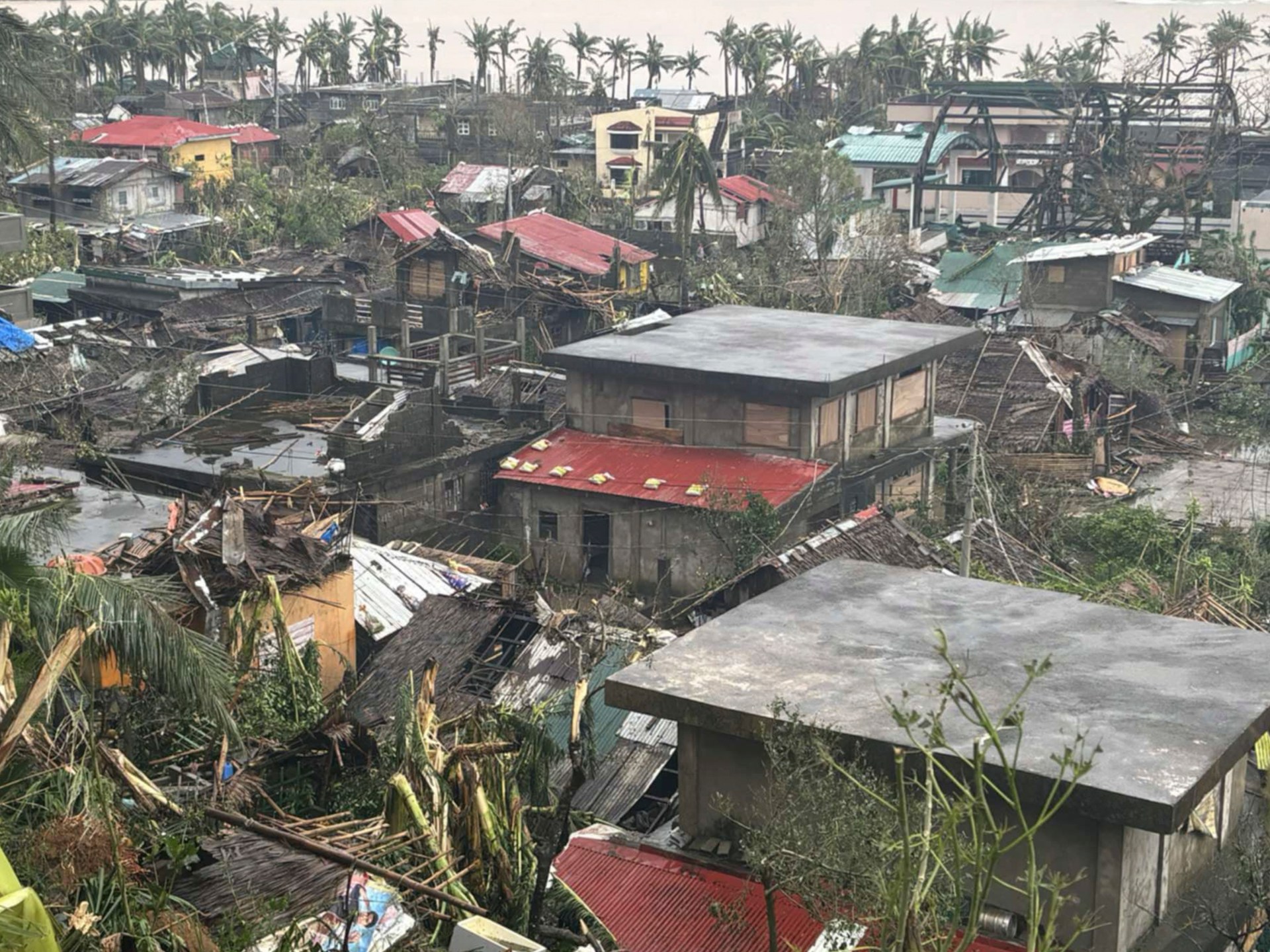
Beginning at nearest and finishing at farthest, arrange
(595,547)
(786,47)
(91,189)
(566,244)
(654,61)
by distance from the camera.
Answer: (595,547)
(566,244)
(91,189)
(786,47)
(654,61)

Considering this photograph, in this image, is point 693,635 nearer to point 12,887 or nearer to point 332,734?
point 332,734

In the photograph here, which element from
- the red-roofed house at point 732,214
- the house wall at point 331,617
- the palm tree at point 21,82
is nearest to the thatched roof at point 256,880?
the house wall at point 331,617

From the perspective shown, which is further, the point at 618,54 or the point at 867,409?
the point at 618,54

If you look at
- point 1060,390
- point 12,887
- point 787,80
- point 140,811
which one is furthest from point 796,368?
point 787,80

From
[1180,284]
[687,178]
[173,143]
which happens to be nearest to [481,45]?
[173,143]

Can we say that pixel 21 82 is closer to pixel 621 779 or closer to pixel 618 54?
pixel 621 779

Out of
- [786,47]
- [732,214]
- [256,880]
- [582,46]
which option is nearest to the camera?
[256,880]

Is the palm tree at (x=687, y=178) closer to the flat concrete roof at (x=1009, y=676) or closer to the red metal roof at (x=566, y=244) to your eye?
the red metal roof at (x=566, y=244)
